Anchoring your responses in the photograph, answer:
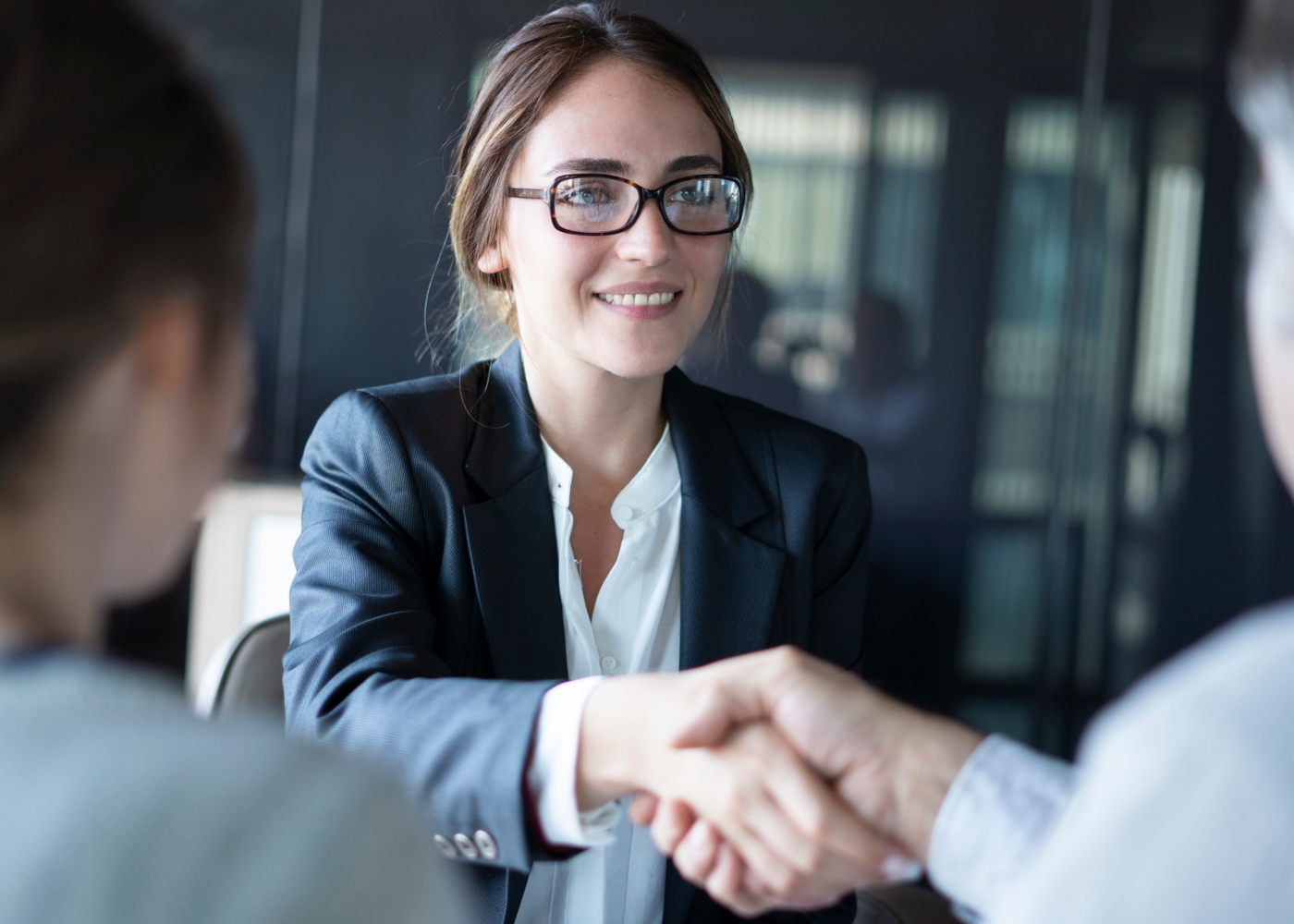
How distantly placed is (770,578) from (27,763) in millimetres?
1196

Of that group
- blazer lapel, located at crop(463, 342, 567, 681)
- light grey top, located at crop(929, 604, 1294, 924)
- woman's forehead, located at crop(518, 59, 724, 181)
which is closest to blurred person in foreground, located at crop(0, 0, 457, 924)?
light grey top, located at crop(929, 604, 1294, 924)

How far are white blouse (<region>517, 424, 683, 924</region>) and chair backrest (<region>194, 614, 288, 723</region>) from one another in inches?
15.6

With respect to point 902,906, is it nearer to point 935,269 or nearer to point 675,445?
point 675,445

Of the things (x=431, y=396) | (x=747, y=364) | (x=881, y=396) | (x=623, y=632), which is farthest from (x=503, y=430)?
(x=881, y=396)

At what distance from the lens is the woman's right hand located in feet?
3.62

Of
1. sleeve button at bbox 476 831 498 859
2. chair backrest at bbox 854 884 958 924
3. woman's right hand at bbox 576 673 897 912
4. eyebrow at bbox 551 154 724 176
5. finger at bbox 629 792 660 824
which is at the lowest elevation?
chair backrest at bbox 854 884 958 924

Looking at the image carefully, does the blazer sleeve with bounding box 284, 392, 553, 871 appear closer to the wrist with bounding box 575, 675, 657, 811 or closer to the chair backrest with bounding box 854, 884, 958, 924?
the wrist with bounding box 575, 675, 657, 811

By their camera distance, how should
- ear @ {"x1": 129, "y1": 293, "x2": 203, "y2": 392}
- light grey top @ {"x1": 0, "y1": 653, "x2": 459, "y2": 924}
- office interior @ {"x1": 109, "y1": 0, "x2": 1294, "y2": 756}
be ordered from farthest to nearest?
office interior @ {"x1": 109, "y1": 0, "x2": 1294, "y2": 756} → ear @ {"x1": 129, "y1": 293, "x2": 203, "y2": 392} → light grey top @ {"x1": 0, "y1": 653, "x2": 459, "y2": 924}

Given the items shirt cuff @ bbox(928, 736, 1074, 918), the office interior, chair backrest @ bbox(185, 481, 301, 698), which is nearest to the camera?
shirt cuff @ bbox(928, 736, 1074, 918)

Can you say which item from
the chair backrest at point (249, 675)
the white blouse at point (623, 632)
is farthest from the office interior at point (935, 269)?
the chair backrest at point (249, 675)

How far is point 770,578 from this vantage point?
1635 mm

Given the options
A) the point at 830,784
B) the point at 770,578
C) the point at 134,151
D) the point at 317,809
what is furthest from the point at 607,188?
the point at 317,809

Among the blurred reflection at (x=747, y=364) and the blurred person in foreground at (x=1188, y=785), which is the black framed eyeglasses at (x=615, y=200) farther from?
the blurred reflection at (x=747, y=364)

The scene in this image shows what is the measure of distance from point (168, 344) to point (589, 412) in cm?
109
